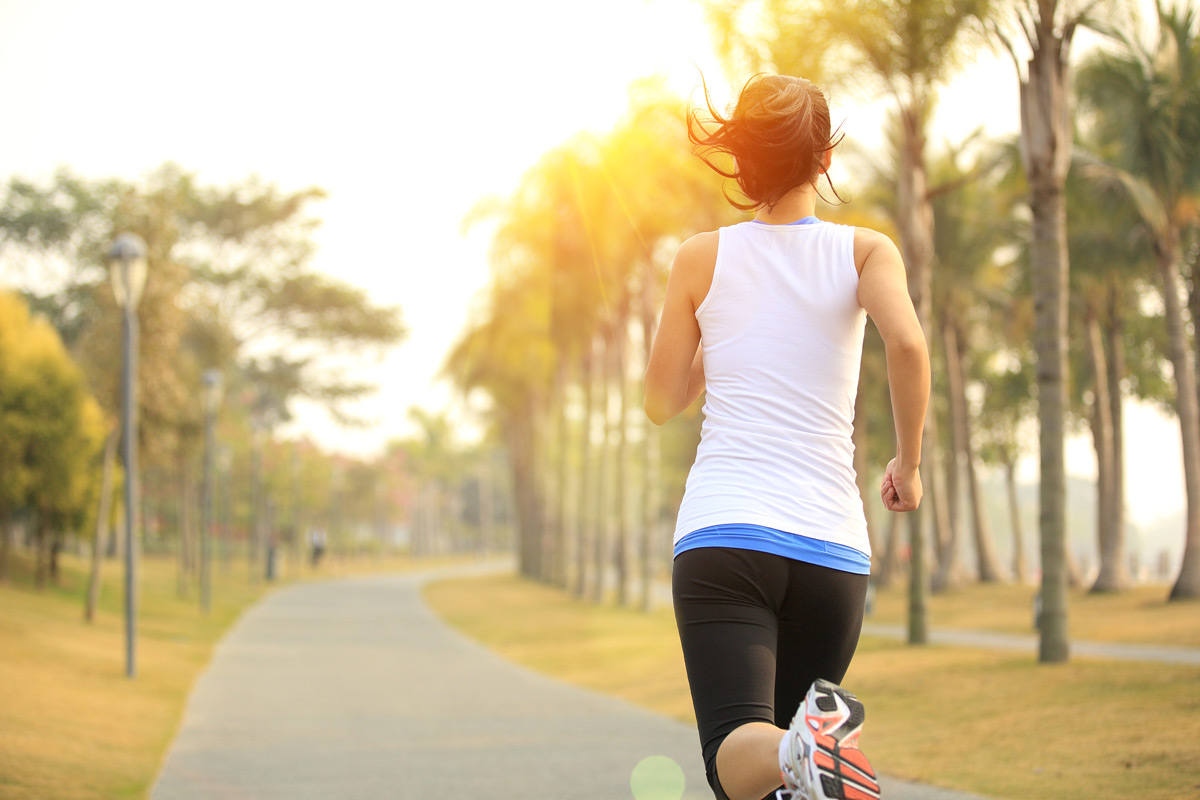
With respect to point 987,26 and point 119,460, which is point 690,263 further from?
point 119,460

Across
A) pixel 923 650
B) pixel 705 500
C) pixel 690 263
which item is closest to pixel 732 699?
pixel 705 500

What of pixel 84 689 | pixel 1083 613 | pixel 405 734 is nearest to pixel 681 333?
pixel 405 734

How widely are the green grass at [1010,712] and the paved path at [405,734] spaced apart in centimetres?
59

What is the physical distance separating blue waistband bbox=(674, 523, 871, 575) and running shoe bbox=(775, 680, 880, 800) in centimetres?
29

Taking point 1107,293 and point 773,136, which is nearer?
point 773,136

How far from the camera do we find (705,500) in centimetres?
231

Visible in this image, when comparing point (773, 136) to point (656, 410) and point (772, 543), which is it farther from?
point (772, 543)

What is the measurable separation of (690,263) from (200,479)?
162ft

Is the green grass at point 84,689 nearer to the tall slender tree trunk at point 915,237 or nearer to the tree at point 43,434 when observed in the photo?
the tree at point 43,434

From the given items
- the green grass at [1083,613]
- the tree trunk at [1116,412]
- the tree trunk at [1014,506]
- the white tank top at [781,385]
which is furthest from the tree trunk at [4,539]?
the tree trunk at [1014,506]

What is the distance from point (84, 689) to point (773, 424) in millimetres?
9871

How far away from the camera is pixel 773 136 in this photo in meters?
2.41

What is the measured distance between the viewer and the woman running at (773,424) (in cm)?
224

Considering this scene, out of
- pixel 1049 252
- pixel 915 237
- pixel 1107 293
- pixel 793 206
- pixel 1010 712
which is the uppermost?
pixel 1107 293
